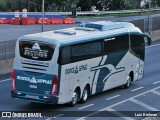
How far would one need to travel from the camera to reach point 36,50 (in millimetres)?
21875

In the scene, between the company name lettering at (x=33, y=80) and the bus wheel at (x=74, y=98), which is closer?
the company name lettering at (x=33, y=80)

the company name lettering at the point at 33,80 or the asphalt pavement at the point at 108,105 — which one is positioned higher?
the company name lettering at the point at 33,80

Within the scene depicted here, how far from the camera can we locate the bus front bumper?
21641 mm

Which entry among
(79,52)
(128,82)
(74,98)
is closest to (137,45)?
(128,82)

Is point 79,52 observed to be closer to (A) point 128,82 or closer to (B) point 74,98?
(B) point 74,98

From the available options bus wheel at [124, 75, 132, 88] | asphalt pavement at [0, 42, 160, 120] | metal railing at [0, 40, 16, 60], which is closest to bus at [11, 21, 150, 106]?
asphalt pavement at [0, 42, 160, 120]

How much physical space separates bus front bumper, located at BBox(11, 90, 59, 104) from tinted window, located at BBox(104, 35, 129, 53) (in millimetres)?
4695

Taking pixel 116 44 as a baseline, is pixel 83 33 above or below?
above

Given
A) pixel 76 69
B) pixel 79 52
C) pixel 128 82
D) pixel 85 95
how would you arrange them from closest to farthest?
pixel 76 69, pixel 79 52, pixel 85 95, pixel 128 82

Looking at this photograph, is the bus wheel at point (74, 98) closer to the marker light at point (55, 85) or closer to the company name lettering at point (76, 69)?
the company name lettering at point (76, 69)

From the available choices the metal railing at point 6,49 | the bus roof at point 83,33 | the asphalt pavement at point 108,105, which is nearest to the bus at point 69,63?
the bus roof at point 83,33

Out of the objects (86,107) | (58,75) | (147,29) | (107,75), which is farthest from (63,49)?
(147,29)

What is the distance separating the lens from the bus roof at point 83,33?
22.1m

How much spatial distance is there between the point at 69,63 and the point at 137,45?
7.24 metres
